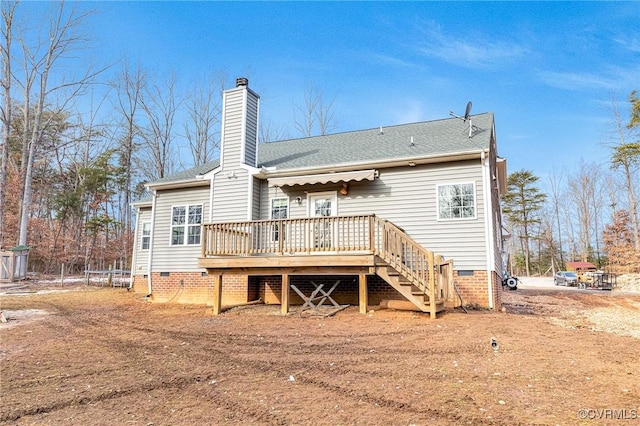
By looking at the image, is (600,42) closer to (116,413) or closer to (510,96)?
(510,96)

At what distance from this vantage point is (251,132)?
39.1 feet

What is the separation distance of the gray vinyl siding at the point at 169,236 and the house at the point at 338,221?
0.12 feet

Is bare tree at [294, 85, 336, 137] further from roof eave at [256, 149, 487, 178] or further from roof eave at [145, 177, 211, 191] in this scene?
roof eave at [256, 149, 487, 178]

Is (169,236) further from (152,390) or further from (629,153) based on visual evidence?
(629,153)

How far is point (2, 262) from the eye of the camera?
17734 mm

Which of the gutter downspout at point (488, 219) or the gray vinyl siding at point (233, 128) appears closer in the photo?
the gutter downspout at point (488, 219)

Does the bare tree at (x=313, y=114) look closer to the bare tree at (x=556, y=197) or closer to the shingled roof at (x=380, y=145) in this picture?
the shingled roof at (x=380, y=145)

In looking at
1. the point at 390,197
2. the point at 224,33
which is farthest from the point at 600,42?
the point at 224,33

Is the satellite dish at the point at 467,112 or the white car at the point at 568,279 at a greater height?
the satellite dish at the point at 467,112

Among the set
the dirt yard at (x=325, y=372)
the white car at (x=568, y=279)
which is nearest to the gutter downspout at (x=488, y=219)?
the dirt yard at (x=325, y=372)

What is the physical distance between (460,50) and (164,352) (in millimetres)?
15579

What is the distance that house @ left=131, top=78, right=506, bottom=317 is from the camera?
28.3 feet

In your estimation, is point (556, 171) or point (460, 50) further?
point (556, 171)

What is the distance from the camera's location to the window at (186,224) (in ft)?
41.3
